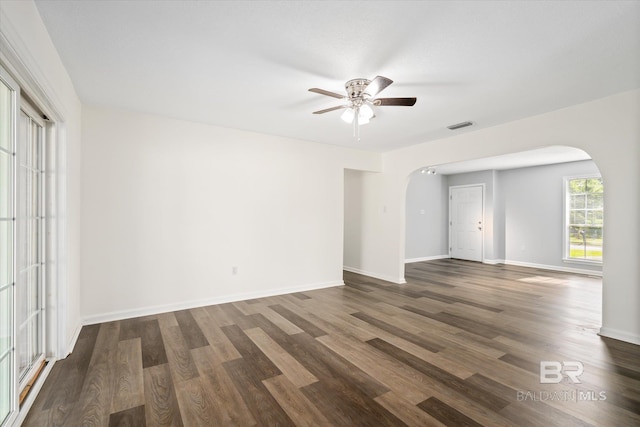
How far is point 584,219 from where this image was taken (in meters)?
6.48

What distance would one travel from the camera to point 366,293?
482 cm

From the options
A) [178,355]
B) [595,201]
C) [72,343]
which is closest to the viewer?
[178,355]

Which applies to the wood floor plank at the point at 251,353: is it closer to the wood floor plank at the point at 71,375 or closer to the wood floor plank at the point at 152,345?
the wood floor plank at the point at 152,345

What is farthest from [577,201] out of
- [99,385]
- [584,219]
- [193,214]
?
[99,385]

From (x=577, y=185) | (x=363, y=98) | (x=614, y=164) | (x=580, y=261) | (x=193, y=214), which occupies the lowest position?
A: (x=580, y=261)

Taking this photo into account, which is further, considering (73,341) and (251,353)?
(73,341)

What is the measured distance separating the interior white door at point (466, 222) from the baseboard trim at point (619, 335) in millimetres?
5015

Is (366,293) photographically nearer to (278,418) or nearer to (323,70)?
(278,418)

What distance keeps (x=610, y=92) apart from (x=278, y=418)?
14.1ft

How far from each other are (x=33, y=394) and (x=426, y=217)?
8262 mm

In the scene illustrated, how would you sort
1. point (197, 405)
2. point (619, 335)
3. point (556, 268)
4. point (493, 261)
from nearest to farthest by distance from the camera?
point (197, 405)
point (619, 335)
point (556, 268)
point (493, 261)

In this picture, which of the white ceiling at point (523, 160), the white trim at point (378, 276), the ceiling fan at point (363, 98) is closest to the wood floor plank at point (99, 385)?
the ceiling fan at point (363, 98)

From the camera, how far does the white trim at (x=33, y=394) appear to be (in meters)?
1.79

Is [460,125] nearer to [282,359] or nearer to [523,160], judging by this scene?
[523,160]
